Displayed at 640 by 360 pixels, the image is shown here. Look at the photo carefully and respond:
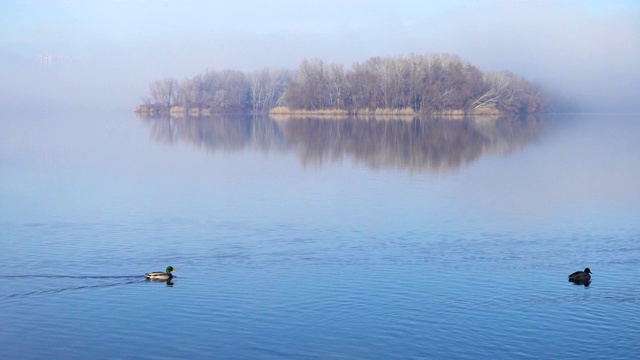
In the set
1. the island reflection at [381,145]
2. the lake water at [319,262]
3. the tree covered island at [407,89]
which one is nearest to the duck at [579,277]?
the lake water at [319,262]

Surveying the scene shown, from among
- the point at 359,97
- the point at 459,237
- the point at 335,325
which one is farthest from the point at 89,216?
the point at 359,97

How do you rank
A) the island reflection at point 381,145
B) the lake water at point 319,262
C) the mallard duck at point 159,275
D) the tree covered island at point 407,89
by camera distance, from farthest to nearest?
the tree covered island at point 407,89, the island reflection at point 381,145, the mallard duck at point 159,275, the lake water at point 319,262

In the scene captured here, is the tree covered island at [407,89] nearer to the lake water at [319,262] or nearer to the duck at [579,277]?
the lake water at [319,262]

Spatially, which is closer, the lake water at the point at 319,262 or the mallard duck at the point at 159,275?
the lake water at the point at 319,262

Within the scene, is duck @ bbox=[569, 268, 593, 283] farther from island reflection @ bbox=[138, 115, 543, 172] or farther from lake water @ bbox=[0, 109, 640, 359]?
island reflection @ bbox=[138, 115, 543, 172]

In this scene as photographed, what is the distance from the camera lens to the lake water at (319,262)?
962 cm

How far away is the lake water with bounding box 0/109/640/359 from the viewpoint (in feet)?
31.6

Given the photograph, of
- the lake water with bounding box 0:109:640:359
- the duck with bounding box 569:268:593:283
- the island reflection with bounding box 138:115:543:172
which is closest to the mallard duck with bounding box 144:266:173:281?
the lake water with bounding box 0:109:640:359

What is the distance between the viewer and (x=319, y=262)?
13.5 meters

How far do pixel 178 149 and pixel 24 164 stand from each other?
907cm

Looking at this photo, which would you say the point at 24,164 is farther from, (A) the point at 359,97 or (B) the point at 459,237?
(A) the point at 359,97

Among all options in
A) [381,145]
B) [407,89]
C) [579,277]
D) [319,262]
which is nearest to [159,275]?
[319,262]

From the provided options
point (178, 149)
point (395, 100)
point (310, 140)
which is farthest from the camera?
point (395, 100)

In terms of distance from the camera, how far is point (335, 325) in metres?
10.1
